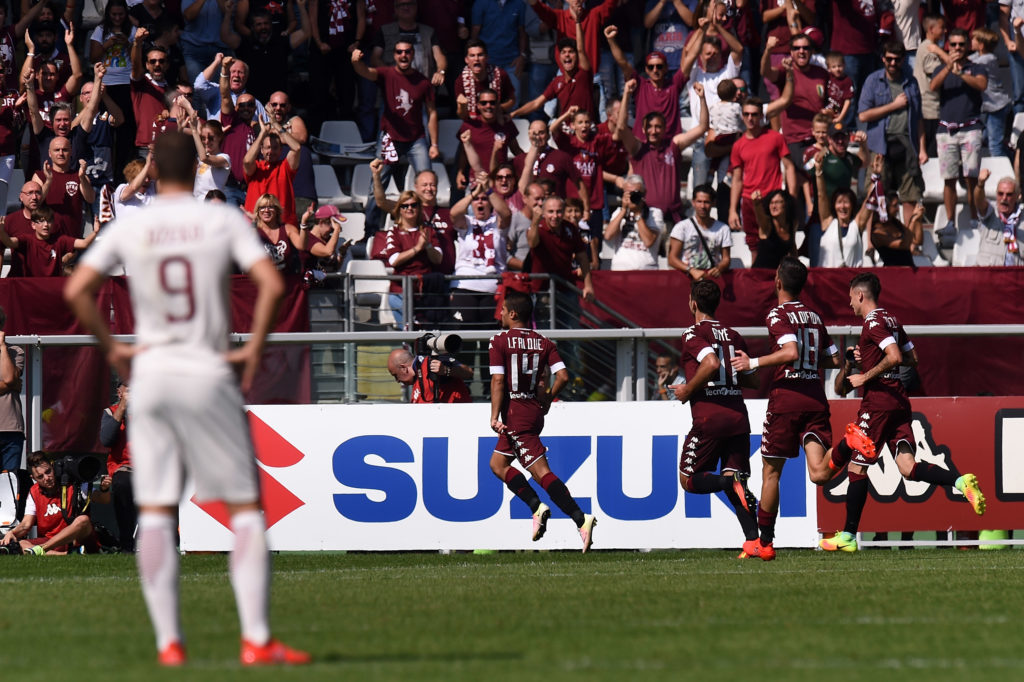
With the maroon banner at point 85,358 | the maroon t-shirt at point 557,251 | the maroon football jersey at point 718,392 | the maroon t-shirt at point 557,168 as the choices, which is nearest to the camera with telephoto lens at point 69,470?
the maroon banner at point 85,358

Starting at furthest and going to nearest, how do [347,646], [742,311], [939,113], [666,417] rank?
[939,113] < [742,311] < [666,417] < [347,646]

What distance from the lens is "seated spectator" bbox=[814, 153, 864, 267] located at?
1838 cm

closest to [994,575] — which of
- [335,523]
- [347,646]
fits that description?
[347,646]

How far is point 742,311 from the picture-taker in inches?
672

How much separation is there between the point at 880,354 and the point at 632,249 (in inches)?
212

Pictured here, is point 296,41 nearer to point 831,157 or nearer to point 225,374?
point 831,157

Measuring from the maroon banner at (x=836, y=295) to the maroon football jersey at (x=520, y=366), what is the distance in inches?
126

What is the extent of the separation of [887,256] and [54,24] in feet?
35.5

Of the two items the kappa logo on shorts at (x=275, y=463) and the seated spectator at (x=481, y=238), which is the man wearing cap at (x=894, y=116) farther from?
the kappa logo on shorts at (x=275, y=463)

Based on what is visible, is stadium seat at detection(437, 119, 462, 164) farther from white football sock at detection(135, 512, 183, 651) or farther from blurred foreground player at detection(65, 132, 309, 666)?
white football sock at detection(135, 512, 183, 651)

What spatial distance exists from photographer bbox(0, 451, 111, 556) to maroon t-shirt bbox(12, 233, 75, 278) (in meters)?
3.02

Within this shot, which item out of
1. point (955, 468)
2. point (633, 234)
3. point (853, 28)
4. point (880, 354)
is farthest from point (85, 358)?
point (853, 28)

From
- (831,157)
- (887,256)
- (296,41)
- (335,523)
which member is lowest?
(335,523)

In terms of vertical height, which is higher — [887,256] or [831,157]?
[831,157]
